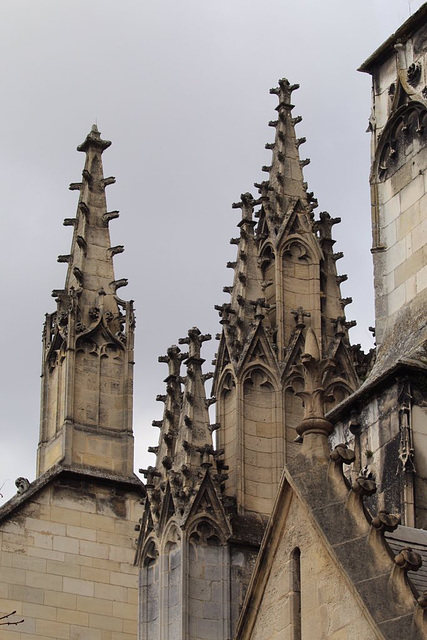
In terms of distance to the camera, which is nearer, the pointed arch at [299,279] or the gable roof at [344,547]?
the gable roof at [344,547]

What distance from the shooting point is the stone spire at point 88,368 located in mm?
32500

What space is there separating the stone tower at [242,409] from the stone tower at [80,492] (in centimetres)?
295

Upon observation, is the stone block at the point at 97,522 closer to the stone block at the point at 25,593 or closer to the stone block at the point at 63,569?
the stone block at the point at 63,569

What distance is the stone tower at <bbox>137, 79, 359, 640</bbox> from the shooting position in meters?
27.4

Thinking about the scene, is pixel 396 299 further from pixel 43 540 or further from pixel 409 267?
pixel 43 540

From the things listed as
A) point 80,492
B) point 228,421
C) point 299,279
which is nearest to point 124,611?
point 80,492

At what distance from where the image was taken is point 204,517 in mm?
27719

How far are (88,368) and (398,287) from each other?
672 cm

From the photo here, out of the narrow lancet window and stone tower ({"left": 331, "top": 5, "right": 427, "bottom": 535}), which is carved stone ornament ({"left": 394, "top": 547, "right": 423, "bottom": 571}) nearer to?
the narrow lancet window

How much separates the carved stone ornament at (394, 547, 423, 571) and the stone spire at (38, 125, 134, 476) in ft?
37.9

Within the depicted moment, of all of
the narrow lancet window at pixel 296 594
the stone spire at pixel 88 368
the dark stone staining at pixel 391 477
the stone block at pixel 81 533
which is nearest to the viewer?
the narrow lancet window at pixel 296 594

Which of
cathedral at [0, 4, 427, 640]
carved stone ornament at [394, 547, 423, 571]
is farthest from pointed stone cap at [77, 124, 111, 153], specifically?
carved stone ornament at [394, 547, 423, 571]

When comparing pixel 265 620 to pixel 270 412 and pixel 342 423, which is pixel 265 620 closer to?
pixel 342 423

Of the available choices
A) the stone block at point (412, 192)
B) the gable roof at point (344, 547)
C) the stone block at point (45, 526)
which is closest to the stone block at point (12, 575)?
the stone block at point (45, 526)
